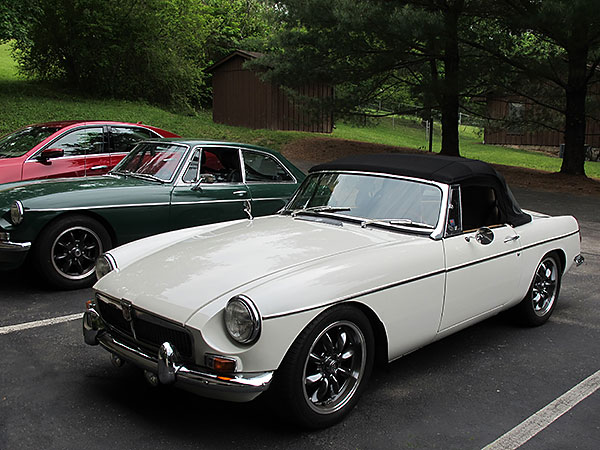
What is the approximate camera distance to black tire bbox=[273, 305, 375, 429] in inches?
124

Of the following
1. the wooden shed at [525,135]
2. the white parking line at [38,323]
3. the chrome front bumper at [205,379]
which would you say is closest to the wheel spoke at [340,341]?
the chrome front bumper at [205,379]

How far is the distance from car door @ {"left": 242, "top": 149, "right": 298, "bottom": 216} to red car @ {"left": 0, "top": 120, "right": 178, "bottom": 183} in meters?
2.62

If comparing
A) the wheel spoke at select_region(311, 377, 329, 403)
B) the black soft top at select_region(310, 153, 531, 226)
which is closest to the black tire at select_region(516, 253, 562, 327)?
the black soft top at select_region(310, 153, 531, 226)

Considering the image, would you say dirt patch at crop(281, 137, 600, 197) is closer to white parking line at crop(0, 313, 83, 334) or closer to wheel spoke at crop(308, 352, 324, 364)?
white parking line at crop(0, 313, 83, 334)

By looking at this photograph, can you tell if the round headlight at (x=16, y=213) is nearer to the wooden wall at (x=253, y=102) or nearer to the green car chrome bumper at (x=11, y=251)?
the green car chrome bumper at (x=11, y=251)

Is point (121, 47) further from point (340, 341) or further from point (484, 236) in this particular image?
point (340, 341)

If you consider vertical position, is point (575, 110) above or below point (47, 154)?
above

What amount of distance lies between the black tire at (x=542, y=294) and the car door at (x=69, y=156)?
6.16 meters

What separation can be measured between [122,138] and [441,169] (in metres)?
5.88

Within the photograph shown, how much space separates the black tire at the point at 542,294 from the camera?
506cm

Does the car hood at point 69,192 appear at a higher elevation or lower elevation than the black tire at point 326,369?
higher

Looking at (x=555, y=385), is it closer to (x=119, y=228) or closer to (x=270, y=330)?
(x=270, y=330)

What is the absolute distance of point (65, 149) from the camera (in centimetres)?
843

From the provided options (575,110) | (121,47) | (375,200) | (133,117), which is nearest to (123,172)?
(375,200)
